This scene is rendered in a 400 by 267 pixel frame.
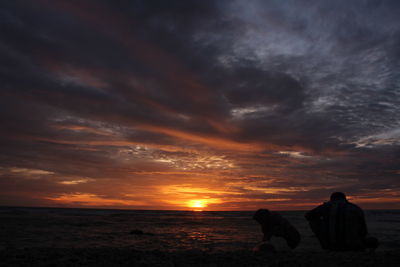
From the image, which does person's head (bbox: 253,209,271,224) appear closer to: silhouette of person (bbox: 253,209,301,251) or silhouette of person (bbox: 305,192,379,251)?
silhouette of person (bbox: 253,209,301,251)

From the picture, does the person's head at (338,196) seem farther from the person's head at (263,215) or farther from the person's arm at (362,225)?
the person's head at (263,215)

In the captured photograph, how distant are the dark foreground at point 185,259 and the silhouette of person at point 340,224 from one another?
0.23m

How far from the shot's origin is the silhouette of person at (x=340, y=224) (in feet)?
23.4

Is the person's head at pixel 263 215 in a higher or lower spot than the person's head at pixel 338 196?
lower

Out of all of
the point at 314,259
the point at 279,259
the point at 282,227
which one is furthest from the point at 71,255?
the point at 282,227

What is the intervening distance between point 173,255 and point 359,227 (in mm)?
5150

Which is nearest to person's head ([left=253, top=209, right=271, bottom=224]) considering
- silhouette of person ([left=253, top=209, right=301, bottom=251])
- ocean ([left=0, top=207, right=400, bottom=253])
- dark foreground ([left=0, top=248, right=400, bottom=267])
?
silhouette of person ([left=253, top=209, right=301, bottom=251])

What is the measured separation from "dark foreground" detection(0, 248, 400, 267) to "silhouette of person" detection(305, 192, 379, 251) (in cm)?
23

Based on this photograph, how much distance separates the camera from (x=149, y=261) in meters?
8.36

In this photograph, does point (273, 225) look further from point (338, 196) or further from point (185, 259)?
point (338, 196)

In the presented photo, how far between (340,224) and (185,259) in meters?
4.17

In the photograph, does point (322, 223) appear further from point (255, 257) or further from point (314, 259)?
point (255, 257)

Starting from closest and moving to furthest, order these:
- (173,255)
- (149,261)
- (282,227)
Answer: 1. (149,261)
2. (173,255)
3. (282,227)

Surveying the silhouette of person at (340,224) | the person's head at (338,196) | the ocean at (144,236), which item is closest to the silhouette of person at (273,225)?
the ocean at (144,236)
